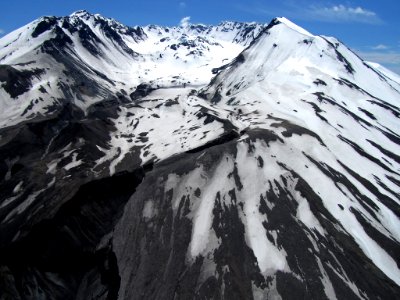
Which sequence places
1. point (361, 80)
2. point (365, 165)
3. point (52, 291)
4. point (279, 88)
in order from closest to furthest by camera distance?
point (52, 291) < point (365, 165) < point (279, 88) < point (361, 80)

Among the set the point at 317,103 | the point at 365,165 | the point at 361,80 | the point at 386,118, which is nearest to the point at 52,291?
the point at 365,165

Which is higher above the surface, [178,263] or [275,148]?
[275,148]

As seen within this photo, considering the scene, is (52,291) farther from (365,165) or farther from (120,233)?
(365,165)

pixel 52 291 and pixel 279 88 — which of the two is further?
pixel 279 88

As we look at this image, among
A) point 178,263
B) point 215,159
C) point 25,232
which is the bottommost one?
point 25,232

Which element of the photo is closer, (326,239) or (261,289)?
(261,289)

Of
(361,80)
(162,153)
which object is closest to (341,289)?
(162,153)

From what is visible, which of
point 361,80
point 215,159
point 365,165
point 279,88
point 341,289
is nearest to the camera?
point 341,289

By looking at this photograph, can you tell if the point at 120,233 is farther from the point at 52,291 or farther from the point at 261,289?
the point at 261,289

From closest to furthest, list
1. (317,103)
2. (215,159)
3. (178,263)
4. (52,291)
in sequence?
1. (178,263)
2. (52,291)
3. (215,159)
4. (317,103)
